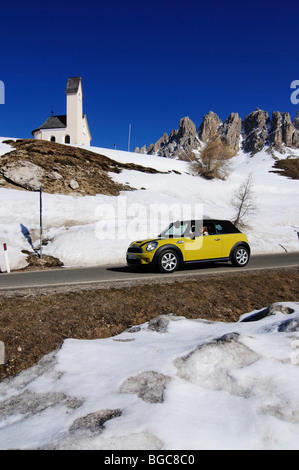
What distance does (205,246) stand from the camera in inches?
408

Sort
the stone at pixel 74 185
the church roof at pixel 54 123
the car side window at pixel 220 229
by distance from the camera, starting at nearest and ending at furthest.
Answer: the car side window at pixel 220 229, the stone at pixel 74 185, the church roof at pixel 54 123

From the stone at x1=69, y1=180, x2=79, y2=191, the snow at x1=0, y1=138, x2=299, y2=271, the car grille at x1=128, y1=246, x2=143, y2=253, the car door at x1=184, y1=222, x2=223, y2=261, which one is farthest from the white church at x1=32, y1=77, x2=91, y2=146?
the car door at x1=184, y1=222, x2=223, y2=261

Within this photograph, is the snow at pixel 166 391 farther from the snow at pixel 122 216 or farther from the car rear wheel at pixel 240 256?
the snow at pixel 122 216

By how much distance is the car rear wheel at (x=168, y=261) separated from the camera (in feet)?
32.1

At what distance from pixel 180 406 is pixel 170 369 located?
638mm

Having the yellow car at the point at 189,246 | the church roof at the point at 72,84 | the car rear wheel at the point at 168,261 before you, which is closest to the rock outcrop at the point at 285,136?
the church roof at the point at 72,84

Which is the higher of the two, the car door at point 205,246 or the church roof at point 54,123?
the church roof at point 54,123

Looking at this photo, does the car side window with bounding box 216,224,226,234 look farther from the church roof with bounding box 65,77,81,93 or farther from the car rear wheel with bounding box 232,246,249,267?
the church roof with bounding box 65,77,81,93

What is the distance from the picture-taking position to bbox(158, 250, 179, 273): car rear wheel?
980 centimetres

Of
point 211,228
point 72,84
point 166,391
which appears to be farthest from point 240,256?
point 72,84

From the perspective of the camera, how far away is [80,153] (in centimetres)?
4088

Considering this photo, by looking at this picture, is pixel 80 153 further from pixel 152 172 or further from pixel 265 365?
pixel 265 365

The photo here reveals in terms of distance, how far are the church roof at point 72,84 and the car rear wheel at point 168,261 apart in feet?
228
